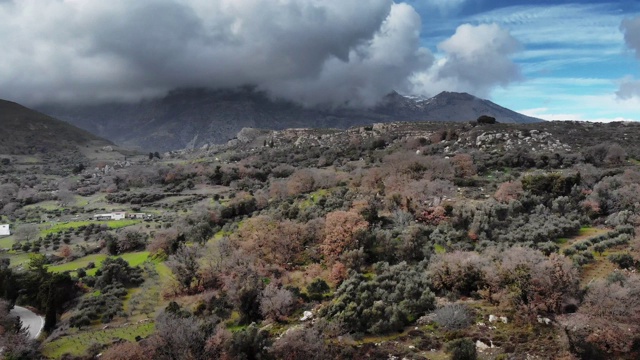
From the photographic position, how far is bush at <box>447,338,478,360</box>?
1906 cm

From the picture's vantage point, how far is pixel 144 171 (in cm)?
11400

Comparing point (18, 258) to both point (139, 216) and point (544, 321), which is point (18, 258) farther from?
point (544, 321)

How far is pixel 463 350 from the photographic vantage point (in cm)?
1914

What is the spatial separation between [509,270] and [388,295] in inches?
279

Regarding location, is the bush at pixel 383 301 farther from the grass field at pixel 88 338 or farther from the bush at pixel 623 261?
the grass field at pixel 88 338

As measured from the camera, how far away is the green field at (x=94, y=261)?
4362cm

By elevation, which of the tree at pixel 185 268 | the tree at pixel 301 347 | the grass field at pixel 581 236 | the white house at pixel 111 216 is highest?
the grass field at pixel 581 236

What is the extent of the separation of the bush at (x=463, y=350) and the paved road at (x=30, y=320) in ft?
88.4

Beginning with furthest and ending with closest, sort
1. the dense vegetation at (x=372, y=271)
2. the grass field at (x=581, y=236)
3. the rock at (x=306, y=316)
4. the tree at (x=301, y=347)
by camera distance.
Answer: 1. the grass field at (x=581, y=236)
2. the rock at (x=306, y=316)
3. the dense vegetation at (x=372, y=271)
4. the tree at (x=301, y=347)

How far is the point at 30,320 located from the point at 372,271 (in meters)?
25.9

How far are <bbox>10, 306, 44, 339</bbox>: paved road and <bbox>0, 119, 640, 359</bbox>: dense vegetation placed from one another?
0.75m

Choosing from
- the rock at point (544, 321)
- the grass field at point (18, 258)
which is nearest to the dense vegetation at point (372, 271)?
the rock at point (544, 321)

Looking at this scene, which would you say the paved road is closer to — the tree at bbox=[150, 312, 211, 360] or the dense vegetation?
the dense vegetation

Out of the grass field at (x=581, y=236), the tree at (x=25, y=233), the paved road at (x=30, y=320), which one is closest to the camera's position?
the paved road at (x=30, y=320)
